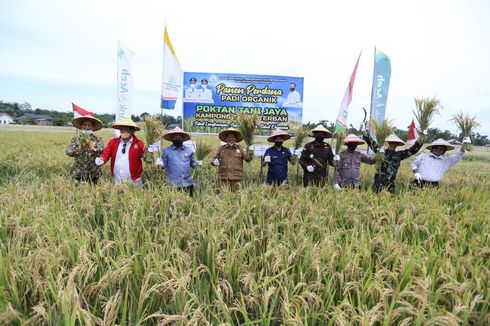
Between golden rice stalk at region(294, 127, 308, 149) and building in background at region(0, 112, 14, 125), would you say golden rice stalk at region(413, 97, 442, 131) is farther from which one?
building in background at region(0, 112, 14, 125)

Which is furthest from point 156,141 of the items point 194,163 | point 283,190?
point 283,190

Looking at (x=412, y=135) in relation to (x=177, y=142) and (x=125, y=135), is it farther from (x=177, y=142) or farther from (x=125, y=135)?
(x=125, y=135)

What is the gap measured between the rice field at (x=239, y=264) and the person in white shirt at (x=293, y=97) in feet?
25.7

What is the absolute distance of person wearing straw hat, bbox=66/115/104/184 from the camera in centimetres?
617

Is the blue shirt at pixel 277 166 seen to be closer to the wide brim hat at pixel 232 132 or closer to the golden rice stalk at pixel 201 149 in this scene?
→ the wide brim hat at pixel 232 132

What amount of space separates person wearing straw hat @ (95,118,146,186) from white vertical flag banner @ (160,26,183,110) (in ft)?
11.1

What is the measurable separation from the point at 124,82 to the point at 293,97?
5.96 meters

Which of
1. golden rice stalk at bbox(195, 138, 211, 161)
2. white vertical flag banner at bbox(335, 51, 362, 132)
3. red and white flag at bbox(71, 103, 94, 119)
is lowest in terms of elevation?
golden rice stalk at bbox(195, 138, 211, 161)

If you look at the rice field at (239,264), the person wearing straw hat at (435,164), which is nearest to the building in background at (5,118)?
the rice field at (239,264)

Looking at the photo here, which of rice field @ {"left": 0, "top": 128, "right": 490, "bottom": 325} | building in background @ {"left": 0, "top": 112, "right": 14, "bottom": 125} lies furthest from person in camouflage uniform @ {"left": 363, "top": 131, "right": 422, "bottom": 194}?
building in background @ {"left": 0, "top": 112, "right": 14, "bottom": 125}

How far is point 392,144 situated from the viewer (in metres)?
6.75

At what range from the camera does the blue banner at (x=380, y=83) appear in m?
10.0

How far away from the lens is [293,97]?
1238 cm

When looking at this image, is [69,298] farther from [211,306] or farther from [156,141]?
[156,141]
